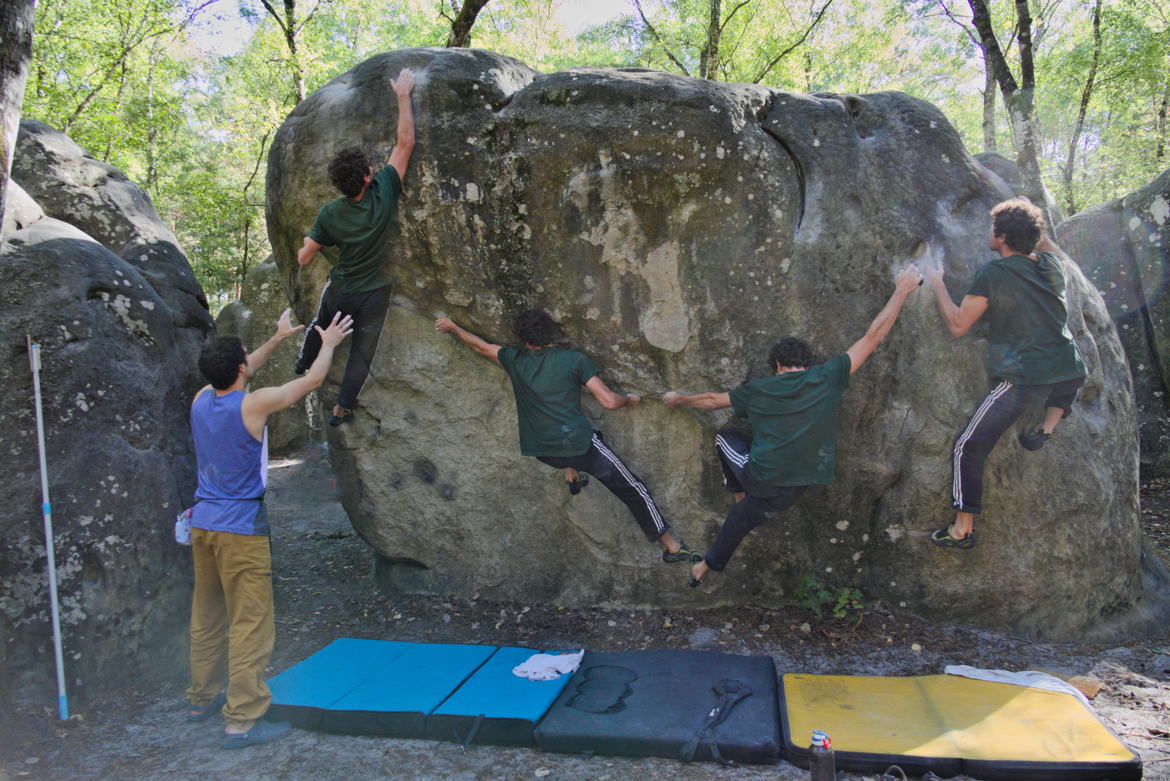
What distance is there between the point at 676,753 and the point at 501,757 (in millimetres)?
878

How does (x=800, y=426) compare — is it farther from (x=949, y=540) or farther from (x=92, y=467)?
(x=92, y=467)

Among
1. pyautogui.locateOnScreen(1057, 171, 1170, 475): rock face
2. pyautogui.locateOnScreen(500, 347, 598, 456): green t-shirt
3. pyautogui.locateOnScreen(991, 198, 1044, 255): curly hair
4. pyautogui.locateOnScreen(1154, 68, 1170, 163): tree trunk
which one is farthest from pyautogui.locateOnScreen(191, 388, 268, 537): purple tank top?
pyautogui.locateOnScreen(1154, 68, 1170, 163): tree trunk

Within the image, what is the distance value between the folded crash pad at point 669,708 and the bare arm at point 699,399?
159 cm

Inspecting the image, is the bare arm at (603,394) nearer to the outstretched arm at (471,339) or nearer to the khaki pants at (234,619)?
the outstretched arm at (471,339)

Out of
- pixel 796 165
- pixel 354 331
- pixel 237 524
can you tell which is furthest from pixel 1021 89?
pixel 237 524

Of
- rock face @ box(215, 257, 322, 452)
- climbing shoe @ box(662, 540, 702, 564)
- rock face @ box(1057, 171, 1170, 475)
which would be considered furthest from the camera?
rock face @ box(215, 257, 322, 452)

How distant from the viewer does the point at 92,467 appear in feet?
14.0

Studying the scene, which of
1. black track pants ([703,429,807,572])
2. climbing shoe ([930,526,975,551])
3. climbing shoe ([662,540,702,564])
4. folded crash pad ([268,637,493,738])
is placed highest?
black track pants ([703,429,807,572])

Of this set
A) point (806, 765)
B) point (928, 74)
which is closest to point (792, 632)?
point (806, 765)

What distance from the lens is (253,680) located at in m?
3.70

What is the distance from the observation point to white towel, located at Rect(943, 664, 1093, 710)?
3.81 meters

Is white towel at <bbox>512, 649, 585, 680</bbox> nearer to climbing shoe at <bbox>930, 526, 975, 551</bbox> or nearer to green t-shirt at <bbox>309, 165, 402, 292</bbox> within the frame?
climbing shoe at <bbox>930, 526, 975, 551</bbox>

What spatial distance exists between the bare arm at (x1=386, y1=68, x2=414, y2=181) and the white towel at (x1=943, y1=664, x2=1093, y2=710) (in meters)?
4.72

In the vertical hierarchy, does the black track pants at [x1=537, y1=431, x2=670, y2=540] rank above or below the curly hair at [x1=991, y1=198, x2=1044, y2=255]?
below
